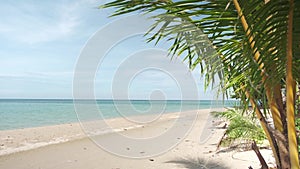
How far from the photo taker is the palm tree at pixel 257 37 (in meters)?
1.40

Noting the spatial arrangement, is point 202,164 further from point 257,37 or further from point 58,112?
point 58,112

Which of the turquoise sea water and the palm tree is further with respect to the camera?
the turquoise sea water

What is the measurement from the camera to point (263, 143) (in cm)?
609

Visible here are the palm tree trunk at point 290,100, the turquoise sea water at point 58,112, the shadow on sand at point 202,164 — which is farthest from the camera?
the turquoise sea water at point 58,112

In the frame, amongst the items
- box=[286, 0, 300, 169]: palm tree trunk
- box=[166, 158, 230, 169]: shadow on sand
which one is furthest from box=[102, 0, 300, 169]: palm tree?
box=[166, 158, 230, 169]: shadow on sand

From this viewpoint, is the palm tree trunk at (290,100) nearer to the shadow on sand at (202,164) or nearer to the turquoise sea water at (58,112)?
the turquoise sea water at (58,112)

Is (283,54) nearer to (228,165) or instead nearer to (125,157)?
(228,165)

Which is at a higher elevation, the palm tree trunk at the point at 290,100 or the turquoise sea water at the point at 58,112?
the palm tree trunk at the point at 290,100

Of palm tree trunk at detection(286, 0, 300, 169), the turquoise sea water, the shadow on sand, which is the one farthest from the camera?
the turquoise sea water

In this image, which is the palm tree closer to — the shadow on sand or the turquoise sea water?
the turquoise sea water

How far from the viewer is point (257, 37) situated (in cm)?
147

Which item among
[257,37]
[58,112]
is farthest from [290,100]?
[58,112]

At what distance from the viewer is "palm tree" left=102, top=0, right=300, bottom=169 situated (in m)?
1.40

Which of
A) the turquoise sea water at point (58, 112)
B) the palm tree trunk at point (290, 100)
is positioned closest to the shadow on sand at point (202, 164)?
the turquoise sea water at point (58, 112)
